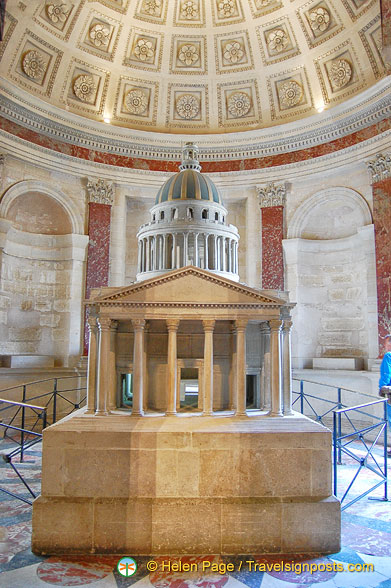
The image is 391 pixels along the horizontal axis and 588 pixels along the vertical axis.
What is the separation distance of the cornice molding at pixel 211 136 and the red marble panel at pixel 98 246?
311cm

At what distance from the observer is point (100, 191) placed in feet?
73.3

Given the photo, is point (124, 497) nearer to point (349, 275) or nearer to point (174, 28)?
point (349, 275)

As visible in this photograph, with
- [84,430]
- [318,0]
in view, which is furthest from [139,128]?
[84,430]

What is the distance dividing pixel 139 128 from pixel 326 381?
1540cm

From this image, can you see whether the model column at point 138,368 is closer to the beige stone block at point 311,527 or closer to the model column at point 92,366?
the model column at point 92,366

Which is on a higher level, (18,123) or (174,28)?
(174,28)

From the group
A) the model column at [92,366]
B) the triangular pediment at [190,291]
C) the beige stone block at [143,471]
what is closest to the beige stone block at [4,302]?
the model column at [92,366]

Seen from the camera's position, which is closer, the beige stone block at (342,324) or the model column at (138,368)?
the model column at (138,368)

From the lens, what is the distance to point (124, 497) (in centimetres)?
958

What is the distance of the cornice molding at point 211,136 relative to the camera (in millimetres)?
19250

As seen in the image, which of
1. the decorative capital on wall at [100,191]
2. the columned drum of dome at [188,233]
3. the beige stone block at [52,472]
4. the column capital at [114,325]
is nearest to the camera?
the beige stone block at [52,472]

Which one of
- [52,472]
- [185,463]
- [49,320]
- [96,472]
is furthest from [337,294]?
[52,472]

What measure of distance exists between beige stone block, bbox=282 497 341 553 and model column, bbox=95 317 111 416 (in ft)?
15.1

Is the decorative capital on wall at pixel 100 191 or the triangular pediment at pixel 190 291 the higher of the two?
the decorative capital on wall at pixel 100 191
